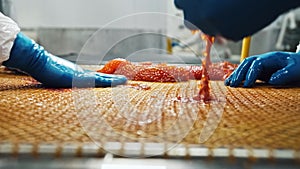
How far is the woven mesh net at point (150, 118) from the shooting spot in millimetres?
536

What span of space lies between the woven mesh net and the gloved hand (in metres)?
0.20

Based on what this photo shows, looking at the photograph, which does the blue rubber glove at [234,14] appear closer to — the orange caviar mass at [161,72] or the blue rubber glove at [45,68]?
the blue rubber glove at [45,68]

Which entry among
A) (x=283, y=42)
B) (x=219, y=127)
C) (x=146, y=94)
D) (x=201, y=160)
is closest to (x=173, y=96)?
(x=146, y=94)

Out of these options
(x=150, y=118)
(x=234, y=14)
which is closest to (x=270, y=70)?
(x=150, y=118)

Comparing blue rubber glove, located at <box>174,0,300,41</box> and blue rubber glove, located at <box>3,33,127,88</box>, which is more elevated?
blue rubber glove, located at <box>174,0,300,41</box>

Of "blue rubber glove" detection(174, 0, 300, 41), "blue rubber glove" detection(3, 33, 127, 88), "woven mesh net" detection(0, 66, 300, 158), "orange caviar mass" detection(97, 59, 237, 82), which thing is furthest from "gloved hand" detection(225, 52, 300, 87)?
"blue rubber glove" detection(174, 0, 300, 41)

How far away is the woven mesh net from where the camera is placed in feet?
1.76

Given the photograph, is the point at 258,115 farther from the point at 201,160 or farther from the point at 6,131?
the point at 6,131

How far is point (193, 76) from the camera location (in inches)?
50.5

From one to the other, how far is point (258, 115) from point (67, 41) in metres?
2.47

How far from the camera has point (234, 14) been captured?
1.53 feet

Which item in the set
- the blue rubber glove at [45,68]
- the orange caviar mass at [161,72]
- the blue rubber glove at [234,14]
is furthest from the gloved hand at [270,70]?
the blue rubber glove at [234,14]

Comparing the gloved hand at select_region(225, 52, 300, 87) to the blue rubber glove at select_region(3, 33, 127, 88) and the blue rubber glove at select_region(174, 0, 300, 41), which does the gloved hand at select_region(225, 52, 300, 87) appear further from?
the blue rubber glove at select_region(174, 0, 300, 41)

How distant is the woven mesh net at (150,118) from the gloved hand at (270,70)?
0.66 feet
